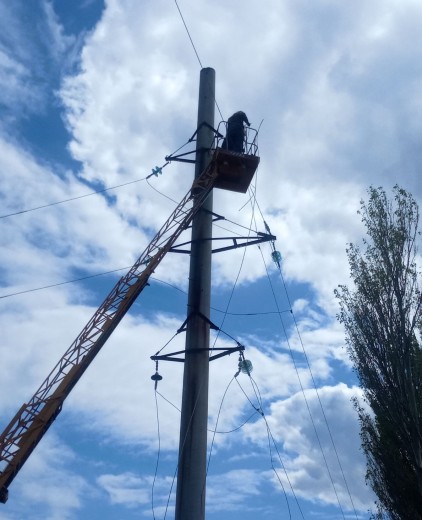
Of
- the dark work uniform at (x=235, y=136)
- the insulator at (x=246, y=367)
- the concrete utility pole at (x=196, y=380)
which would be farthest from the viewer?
the dark work uniform at (x=235, y=136)

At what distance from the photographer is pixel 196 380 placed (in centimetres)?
1097

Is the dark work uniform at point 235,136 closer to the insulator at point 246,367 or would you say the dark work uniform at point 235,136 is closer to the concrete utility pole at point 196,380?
the concrete utility pole at point 196,380

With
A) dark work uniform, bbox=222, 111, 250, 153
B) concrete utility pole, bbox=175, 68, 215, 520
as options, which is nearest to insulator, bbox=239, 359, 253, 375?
concrete utility pole, bbox=175, 68, 215, 520

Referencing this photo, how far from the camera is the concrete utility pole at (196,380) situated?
9945 mm

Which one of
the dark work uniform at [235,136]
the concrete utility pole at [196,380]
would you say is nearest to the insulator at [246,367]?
the concrete utility pole at [196,380]

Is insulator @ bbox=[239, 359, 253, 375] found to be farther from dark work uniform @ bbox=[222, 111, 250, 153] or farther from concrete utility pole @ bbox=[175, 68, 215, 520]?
dark work uniform @ bbox=[222, 111, 250, 153]

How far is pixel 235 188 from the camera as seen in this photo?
49.4ft

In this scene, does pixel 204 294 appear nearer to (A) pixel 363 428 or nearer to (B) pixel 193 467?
(B) pixel 193 467

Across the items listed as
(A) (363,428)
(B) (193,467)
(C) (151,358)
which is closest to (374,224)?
(A) (363,428)

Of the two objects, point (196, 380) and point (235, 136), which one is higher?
point (235, 136)

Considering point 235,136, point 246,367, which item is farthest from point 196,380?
point 235,136

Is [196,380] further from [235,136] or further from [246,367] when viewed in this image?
[235,136]

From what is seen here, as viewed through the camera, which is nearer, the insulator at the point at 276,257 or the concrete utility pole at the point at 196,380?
the concrete utility pole at the point at 196,380

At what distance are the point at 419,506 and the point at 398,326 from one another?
6504mm
